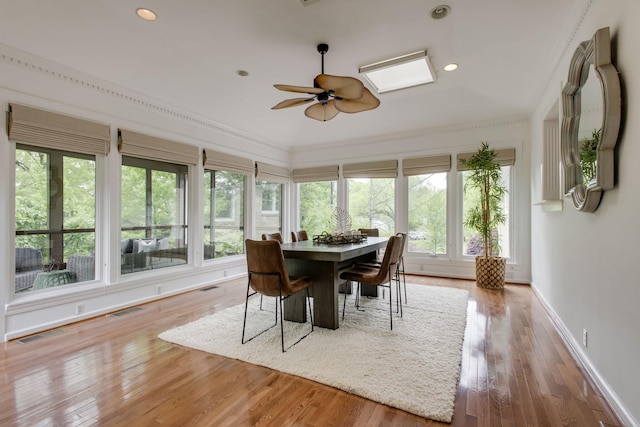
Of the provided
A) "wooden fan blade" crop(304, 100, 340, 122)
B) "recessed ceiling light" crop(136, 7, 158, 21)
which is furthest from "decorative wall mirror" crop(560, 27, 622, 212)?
"recessed ceiling light" crop(136, 7, 158, 21)

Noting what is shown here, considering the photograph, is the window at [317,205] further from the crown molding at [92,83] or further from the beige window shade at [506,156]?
the beige window shade at [506,156]

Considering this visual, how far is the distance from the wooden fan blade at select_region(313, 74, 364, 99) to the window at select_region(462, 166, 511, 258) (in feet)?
11.2

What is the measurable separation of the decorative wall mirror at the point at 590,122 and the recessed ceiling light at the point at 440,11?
1.04 m

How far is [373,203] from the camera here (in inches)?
243

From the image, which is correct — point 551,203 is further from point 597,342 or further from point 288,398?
point 288,398

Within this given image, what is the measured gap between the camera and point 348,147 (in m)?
6.36

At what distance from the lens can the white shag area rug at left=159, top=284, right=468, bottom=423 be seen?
6.42 ft

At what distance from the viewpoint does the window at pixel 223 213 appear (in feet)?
16.6

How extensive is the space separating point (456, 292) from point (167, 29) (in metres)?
4.61

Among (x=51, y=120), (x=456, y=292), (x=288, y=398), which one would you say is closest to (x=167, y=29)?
(x=51, y=120)

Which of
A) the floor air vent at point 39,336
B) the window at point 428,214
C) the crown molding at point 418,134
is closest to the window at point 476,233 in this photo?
the window at point 428,214

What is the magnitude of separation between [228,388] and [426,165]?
477 cm

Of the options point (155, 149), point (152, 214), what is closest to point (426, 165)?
point (155, 149)

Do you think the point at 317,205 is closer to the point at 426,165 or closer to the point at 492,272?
the point at 426,165
